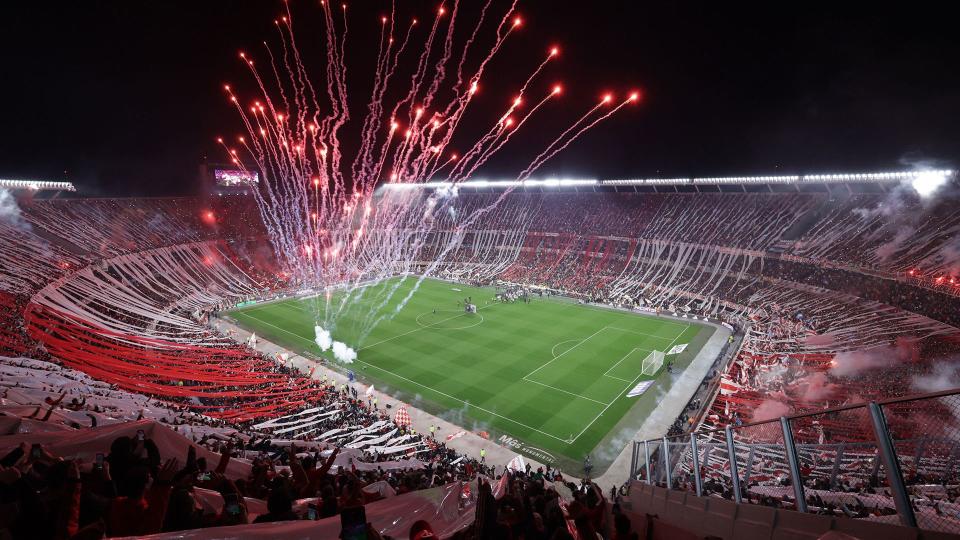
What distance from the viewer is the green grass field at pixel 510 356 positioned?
66.9ft

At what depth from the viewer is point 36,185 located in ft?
144

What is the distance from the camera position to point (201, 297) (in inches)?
1502

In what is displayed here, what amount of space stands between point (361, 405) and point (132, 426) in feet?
52.5

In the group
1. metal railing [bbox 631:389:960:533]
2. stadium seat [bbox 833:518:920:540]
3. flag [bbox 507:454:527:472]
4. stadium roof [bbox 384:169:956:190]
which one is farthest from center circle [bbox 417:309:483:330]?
stadium roof [bbox 384:169:956:190]

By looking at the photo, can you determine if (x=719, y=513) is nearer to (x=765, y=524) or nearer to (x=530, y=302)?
(x=765, y=524)

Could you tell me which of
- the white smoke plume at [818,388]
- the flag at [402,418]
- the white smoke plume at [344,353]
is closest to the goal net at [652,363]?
the white smoke plume at [818,388]

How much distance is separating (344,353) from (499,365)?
9216mm

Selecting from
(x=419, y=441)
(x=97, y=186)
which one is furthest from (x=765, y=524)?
(x=97, y=186)

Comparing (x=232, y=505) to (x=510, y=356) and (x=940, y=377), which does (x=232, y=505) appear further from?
(x=510, y=356)

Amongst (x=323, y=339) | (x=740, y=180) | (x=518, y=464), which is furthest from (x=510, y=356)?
(x=740, y=180)

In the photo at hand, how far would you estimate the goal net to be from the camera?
83.0 ft

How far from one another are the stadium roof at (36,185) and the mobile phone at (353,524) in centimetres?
5166

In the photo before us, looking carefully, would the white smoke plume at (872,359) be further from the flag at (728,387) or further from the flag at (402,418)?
the flag at (402,418)

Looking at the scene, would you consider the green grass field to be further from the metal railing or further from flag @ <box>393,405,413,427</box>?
the metal railing
